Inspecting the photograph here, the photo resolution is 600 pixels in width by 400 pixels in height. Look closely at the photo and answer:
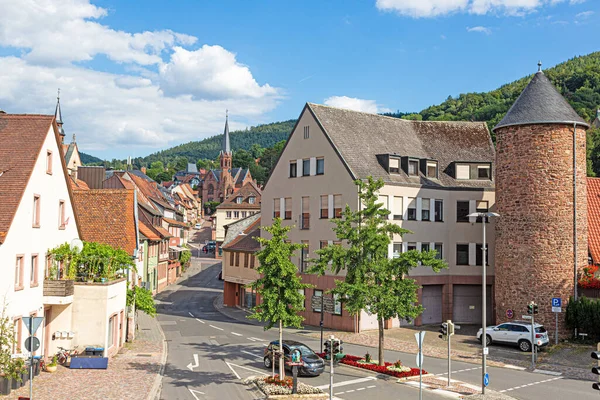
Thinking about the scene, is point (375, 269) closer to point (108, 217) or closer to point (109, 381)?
point (109, 381)

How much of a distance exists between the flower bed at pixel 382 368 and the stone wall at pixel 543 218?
41.7 feet

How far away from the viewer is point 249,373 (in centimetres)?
2736

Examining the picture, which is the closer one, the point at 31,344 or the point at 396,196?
the point at 31,344

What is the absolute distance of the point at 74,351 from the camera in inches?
1110

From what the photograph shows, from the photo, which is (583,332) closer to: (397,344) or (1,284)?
(397,344)

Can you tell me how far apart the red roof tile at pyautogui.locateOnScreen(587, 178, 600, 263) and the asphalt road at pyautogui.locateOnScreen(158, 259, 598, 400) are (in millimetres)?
11954

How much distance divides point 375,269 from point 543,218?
45.7ft

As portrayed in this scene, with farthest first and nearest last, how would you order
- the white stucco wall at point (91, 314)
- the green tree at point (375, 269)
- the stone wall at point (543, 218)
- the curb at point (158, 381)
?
the stone wall at point (543, 218) < the white stucco wall at point (91, 314) < the green tree at point (375, 269) < the curb at point (158, 381)

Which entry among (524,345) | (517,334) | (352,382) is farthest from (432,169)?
(352,382)

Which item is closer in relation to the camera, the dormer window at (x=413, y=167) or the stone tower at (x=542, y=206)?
the stone tower at (x=542, y=206)

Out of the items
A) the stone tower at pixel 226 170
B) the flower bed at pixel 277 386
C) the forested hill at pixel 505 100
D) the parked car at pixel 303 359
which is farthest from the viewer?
the stone tower at pixel 226 170

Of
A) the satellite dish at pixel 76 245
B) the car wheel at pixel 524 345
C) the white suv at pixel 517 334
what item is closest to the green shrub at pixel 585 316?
the white suv at pixel 517 334

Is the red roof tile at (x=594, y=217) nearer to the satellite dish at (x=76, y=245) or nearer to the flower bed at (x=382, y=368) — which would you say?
the flower bed at (x=382, y=368)

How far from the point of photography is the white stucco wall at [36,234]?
2344 centimetres
